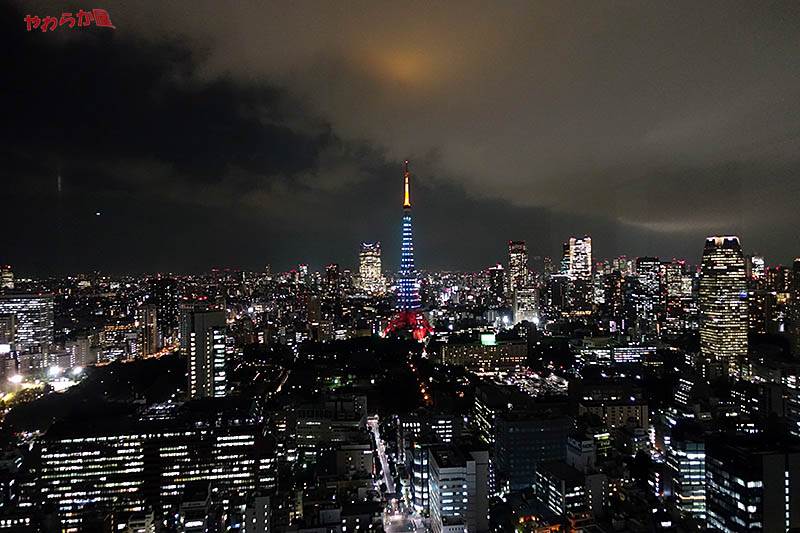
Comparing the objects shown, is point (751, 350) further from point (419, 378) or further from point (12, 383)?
point (12, 383)

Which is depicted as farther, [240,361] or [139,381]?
[240,361]

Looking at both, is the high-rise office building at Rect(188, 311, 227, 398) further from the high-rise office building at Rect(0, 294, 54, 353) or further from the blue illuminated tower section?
the blue illuminated tower section

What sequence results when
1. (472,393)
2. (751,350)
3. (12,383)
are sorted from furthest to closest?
(751,350) → (472,393) → (12,383)

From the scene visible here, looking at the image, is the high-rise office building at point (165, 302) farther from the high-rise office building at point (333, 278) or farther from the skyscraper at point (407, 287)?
the high-rise office building at point (333, 278)

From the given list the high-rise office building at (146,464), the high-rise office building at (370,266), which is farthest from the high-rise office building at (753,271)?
the high-rise office building at (370,266)

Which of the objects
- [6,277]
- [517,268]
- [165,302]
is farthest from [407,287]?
[6,277]

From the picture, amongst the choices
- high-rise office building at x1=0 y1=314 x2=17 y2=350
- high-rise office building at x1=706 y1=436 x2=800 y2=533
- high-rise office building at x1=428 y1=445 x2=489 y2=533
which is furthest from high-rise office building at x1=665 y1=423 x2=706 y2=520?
high-rise office building at x1=0 y1=314 x2=17 y2=350

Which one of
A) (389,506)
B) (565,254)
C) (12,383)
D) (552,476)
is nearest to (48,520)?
(389,506)
